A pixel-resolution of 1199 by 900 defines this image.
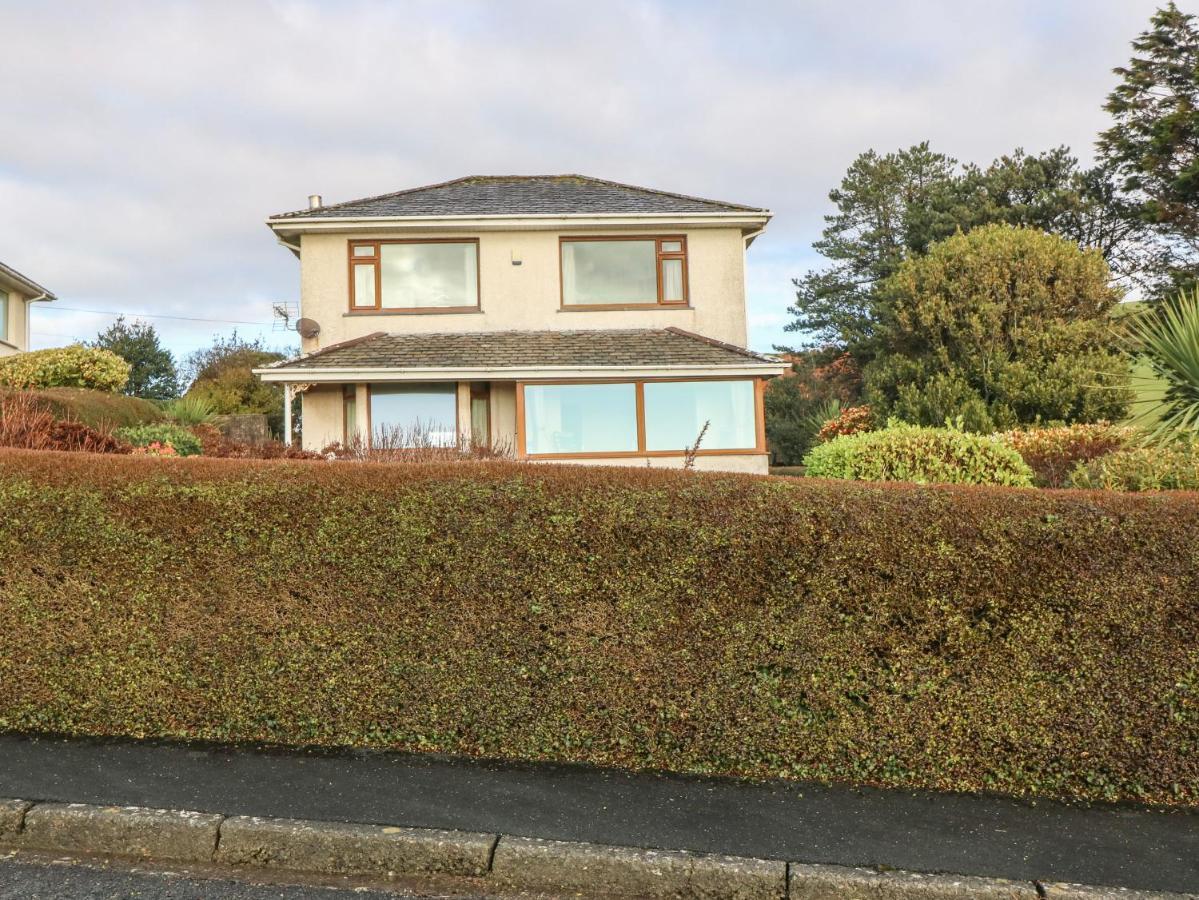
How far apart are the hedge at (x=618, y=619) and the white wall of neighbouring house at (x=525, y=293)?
13.3 meters

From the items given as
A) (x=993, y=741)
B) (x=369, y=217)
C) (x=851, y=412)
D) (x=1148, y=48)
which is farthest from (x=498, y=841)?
(x=1148, y=48)

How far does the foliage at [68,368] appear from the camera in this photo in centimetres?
1823

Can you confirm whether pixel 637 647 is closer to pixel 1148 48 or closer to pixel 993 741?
pixel 993 741

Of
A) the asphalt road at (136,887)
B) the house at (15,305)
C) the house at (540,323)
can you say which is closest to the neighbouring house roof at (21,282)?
the house at (15,305)

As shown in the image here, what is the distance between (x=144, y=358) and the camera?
4181cm

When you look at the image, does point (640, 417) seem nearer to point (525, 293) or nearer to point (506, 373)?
point (506, 373)

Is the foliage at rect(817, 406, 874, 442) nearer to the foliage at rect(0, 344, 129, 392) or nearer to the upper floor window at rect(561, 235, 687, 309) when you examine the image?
the upper floor window at rect(561, 235, 687, 309)

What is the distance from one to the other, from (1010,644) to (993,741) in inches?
18.2

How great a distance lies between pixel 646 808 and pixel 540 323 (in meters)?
14.8

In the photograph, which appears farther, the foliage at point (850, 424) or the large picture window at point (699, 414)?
the foliage at point (850, 424)

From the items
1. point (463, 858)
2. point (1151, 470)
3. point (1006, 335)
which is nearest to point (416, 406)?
point (1006, 335)

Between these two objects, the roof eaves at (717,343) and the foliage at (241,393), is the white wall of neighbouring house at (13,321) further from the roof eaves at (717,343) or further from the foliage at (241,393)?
the roof eaves at (717,343)

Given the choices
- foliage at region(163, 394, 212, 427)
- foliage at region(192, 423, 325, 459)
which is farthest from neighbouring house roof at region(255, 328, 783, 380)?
foliage at region(192, 423, 325, 459)

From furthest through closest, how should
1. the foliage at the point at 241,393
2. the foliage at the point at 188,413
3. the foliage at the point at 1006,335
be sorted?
the foliage at the point at 241,393 → the foliage at the point at 188,413 → the foliage at the point at 1006,335
